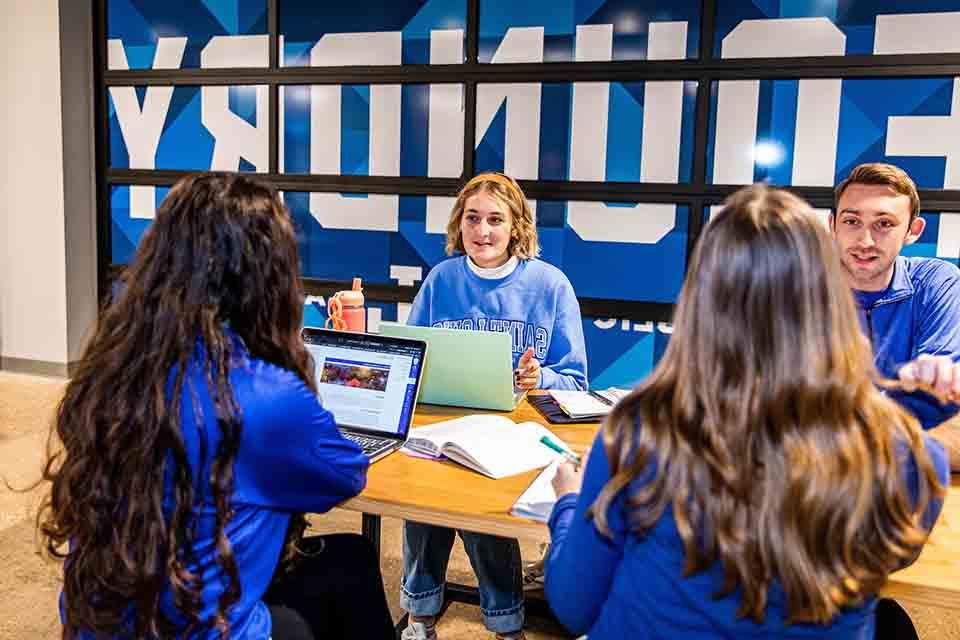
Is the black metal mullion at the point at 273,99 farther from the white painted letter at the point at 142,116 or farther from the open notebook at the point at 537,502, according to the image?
the open notebook at the point at 537,502

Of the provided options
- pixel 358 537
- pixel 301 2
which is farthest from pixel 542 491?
pixel 301 2

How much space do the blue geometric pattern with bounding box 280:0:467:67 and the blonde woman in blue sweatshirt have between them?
180 cm

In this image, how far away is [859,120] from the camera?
142 inches

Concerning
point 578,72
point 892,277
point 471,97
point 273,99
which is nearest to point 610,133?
point 578,72

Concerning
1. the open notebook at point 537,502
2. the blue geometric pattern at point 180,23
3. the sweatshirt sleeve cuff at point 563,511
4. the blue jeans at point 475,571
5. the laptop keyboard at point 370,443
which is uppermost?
the blue geometric pattern at point 180,23

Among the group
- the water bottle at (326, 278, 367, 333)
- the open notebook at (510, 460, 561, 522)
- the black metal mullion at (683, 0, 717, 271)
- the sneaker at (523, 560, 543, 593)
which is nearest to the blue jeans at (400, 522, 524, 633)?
the sneaker at (523, 560, 543, 593)

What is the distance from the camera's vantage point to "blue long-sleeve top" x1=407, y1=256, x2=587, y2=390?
2514 millimetres

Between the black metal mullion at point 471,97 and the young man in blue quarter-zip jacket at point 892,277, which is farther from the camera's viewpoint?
the black metal mullion at point 471,97

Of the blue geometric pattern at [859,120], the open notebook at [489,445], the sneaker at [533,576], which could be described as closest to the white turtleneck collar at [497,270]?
the open notebook at [489,445]

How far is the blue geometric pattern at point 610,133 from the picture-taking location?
152 inches

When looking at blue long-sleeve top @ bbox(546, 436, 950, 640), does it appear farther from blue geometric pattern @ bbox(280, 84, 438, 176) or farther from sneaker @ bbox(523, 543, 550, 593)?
blue geometric pattern @ bbox(280, 84, 438, 176)

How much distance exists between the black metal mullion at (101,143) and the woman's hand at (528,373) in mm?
3294

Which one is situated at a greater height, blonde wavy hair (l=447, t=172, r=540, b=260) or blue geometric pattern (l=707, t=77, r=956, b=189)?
blue geometric pattern (l=707, t=77, r=956, b=189)

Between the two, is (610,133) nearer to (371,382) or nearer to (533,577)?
(533,577)
